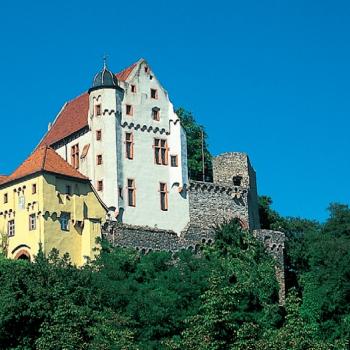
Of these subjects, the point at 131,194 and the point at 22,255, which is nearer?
the point at 22,255

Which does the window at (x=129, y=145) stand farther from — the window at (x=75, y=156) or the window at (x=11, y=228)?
the window at (x=11, y=228)

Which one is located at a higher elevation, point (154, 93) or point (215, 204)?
point (154, 93)

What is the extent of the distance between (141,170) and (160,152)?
2348 mm

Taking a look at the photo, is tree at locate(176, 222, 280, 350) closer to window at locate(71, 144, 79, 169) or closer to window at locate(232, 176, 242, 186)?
window at locate(232, 176, 242, 186)

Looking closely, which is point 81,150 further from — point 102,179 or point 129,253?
point 129,253

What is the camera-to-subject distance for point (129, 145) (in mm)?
81188

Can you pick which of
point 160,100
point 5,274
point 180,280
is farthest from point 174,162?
point 5,274

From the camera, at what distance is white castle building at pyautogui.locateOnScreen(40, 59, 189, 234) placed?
79.9 m

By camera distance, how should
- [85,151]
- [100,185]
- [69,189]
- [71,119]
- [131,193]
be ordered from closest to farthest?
[69,189], [100,185], [131,193], [85,151], [71,119]

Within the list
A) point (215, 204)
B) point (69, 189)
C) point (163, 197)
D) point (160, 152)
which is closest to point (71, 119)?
point (160, 152)

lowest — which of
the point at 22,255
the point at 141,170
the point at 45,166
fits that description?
the point at 22,255

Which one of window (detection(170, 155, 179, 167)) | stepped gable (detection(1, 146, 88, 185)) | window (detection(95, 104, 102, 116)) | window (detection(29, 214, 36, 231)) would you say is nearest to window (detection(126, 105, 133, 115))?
window (detection(95, 104, 102, 116))

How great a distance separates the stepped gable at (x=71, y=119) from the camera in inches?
3285

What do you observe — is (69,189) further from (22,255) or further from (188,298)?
(188,298)
